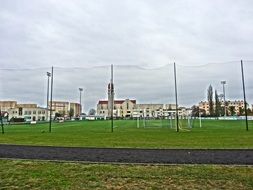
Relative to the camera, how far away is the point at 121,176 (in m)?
5.56

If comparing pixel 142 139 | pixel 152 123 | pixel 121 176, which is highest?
pixel 152 123

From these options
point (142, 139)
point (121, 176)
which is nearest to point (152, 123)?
point (142, 139)

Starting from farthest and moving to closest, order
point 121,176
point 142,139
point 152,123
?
1. point 152,123
2. point 142,139
3. point 121,176

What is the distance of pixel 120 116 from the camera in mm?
101750

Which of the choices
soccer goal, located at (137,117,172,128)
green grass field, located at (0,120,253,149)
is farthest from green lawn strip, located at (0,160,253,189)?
soccer goal, located at (137,117,172,128)

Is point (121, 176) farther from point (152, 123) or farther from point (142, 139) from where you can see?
point (152, 123)

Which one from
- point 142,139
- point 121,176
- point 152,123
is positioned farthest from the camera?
point 152,123

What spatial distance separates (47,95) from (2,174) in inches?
913

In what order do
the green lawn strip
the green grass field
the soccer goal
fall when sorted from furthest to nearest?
the soccer goal < the green grass field < the green lawn strip

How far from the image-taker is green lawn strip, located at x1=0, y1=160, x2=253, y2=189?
15.9 ft

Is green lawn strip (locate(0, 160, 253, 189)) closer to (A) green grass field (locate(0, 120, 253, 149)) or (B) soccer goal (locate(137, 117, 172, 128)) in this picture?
(A) green grass field (locate(0, 120, 253, 149))

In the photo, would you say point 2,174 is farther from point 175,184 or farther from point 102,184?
point 175,184

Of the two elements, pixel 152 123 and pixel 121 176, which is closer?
pixel 121 176

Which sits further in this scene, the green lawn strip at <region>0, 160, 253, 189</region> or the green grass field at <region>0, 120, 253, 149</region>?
the green grass field at <region>0, 120, 253, 149</region>
